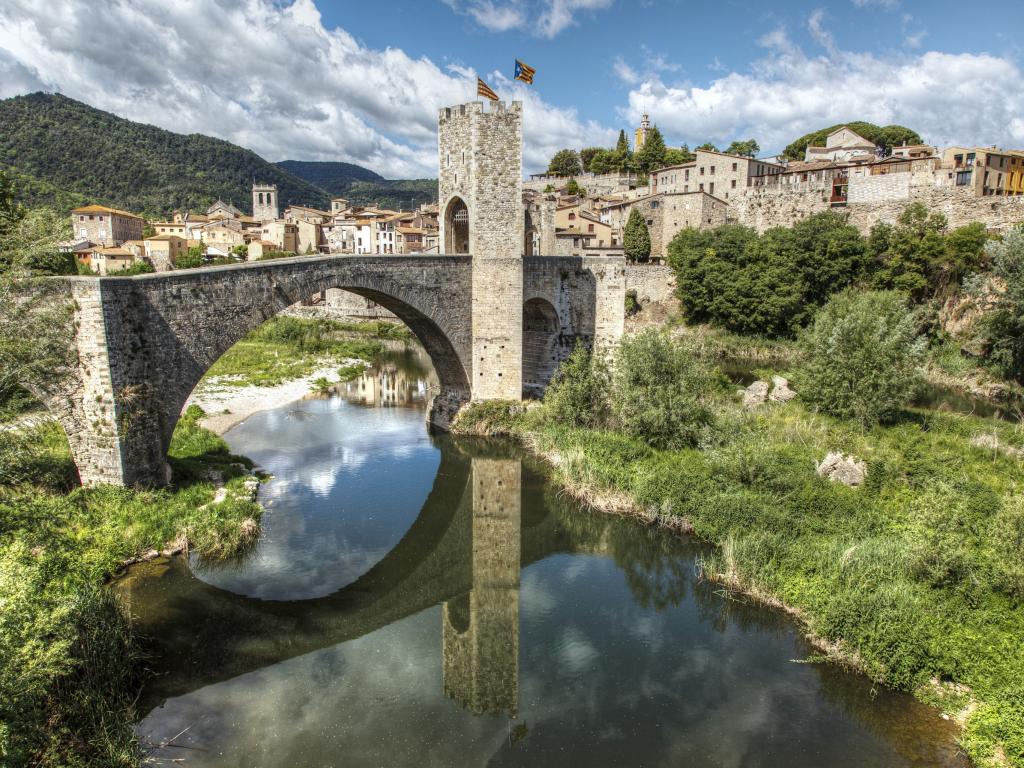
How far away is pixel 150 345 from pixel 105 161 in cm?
10173

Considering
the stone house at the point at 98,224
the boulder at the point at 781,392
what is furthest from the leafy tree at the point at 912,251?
the stone house at the point at 98,224

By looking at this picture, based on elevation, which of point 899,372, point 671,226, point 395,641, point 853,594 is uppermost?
point 671,226

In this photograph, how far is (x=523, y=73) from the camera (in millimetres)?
18547

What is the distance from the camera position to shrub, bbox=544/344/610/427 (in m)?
18.0

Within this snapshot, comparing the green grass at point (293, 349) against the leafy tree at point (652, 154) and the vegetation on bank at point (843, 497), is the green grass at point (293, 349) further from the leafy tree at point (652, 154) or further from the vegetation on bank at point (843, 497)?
the leafy tree at point (652, 154)

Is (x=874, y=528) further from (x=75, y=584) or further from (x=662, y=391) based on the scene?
(x=75, y=584)

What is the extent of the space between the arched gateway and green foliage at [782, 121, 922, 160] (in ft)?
161

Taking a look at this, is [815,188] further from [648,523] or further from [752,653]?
[752,653]

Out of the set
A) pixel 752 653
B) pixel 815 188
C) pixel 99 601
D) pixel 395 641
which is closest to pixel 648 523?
pixel 752 653

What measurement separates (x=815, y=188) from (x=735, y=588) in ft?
98.2

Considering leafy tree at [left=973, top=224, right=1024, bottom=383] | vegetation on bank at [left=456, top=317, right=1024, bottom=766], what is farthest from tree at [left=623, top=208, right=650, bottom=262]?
leafy tree at [left=973, top=224, right=1024, bottom=383]

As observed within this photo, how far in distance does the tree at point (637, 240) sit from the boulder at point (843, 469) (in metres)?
27.0

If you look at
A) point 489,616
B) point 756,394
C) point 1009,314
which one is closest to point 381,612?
point 489,616

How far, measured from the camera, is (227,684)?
861 centimetres
